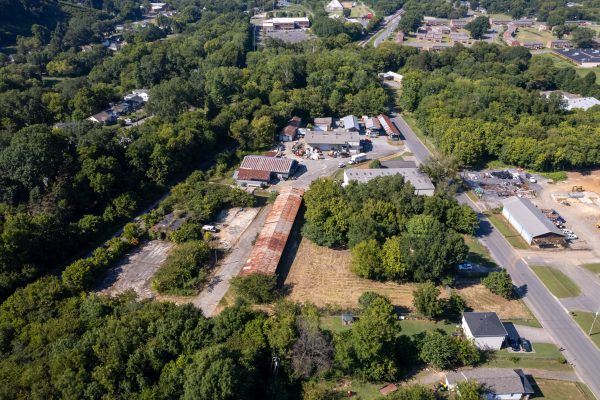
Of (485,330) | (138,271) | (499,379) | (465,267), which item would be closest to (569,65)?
(465,267)

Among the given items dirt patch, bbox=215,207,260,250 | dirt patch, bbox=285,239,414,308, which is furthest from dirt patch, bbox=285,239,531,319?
dirt patch, bbox=215,207,260,250

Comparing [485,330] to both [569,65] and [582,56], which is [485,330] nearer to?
[569,65]

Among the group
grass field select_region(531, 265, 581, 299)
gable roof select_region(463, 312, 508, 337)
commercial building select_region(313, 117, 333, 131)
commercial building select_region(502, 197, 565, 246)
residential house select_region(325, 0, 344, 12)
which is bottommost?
grass field select_region(531, 265, 581, 299)

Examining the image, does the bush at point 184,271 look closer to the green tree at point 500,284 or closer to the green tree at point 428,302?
the green tree at point 428,302

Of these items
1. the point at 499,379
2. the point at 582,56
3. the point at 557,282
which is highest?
the point at 582,56

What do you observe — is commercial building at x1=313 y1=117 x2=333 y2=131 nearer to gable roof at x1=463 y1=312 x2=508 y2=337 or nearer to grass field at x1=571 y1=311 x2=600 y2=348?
gable roof at x1=463 y1=312 x2=508 y2=337

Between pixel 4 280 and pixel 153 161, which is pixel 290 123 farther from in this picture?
pixel 4 280
